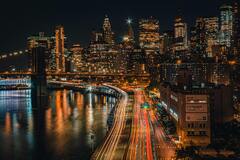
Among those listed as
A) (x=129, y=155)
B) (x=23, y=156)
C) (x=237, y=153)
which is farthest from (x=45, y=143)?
(x=237, y=153)

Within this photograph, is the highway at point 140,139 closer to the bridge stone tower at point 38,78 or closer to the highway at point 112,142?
the highway at point 112,142

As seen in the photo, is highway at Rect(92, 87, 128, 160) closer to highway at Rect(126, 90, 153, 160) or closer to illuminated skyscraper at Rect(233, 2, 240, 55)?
highway at Rect(126, 90, 153, 160)

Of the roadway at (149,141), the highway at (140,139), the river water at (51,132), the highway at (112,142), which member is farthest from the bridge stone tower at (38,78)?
the roadway at (149,141)

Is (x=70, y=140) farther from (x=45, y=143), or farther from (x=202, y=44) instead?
(x=202, y=44)

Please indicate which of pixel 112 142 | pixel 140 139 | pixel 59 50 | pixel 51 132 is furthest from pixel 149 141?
pixel 59 50

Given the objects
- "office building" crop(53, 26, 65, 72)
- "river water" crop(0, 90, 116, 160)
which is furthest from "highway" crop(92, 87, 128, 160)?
"office building" crop(53, 26, 65, 72)

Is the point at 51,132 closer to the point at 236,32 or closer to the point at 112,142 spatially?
the point at 112,142
